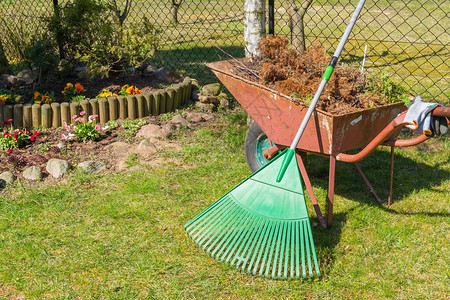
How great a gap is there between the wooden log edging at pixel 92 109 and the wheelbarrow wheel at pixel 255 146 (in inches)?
62.6

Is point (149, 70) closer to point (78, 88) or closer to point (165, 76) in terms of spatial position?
point (165, 76)

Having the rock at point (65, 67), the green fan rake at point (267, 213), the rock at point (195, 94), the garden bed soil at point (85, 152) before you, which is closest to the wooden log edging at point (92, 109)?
the garden bed soil at point (85, 152)

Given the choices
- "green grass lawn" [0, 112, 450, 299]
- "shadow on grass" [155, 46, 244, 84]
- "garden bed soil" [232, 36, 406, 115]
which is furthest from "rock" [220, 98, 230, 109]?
"garden bed soil" [232, 36, 406, 115]

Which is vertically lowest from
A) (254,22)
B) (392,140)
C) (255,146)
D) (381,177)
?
(381,177)

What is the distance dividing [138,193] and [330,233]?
1.51m

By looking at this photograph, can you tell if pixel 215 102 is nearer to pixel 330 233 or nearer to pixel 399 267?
pixel 330 233

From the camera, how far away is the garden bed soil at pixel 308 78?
297cm

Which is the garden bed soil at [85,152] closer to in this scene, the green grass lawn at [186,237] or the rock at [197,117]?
the green grass lawn at [186,237]

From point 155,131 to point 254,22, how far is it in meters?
1.44

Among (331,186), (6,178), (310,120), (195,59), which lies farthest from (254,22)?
(195,59)

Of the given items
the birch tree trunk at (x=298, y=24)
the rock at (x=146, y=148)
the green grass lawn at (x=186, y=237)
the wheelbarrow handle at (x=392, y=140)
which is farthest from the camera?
the birch tree trunk at (x=298, y=24)

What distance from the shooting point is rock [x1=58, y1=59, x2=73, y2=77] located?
558cm

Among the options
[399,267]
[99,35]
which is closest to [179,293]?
[399,267]

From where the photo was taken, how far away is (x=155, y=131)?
14.7ft
